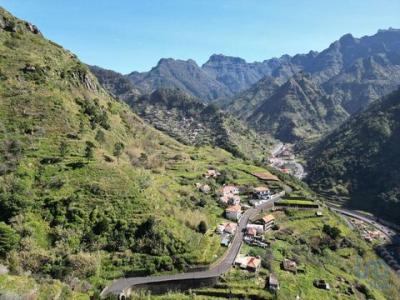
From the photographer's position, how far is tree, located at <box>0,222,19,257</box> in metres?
39.1

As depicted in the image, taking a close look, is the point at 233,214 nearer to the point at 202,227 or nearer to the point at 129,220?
the point at 202,227

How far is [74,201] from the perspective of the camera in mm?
48250

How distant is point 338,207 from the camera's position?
127m

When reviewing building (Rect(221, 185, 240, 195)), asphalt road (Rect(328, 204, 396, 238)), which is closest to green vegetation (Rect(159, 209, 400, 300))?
building (Rect(221, 185, 240, 195))

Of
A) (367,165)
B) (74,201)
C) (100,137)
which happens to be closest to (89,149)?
(100,137)

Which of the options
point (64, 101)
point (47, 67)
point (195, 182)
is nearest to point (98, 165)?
point (64, 101)

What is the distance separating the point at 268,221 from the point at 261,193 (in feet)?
53.9

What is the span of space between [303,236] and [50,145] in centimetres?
4999

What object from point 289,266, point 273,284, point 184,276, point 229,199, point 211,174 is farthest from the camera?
point 211,174

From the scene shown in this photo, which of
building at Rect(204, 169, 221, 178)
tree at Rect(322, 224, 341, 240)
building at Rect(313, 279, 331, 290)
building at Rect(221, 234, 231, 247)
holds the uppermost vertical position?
building at Rect(204, 169, 221, 178)

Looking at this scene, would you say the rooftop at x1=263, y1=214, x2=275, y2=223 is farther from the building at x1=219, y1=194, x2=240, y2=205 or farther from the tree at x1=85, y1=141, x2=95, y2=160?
the tree at x1=85, y1=141, x2=95, y2=160

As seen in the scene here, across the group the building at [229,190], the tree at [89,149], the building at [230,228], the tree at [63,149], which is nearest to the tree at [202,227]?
the building at [230,228]

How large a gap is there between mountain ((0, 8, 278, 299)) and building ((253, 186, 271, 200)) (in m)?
12.8

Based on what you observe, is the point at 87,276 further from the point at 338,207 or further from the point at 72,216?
the point at 338,207
